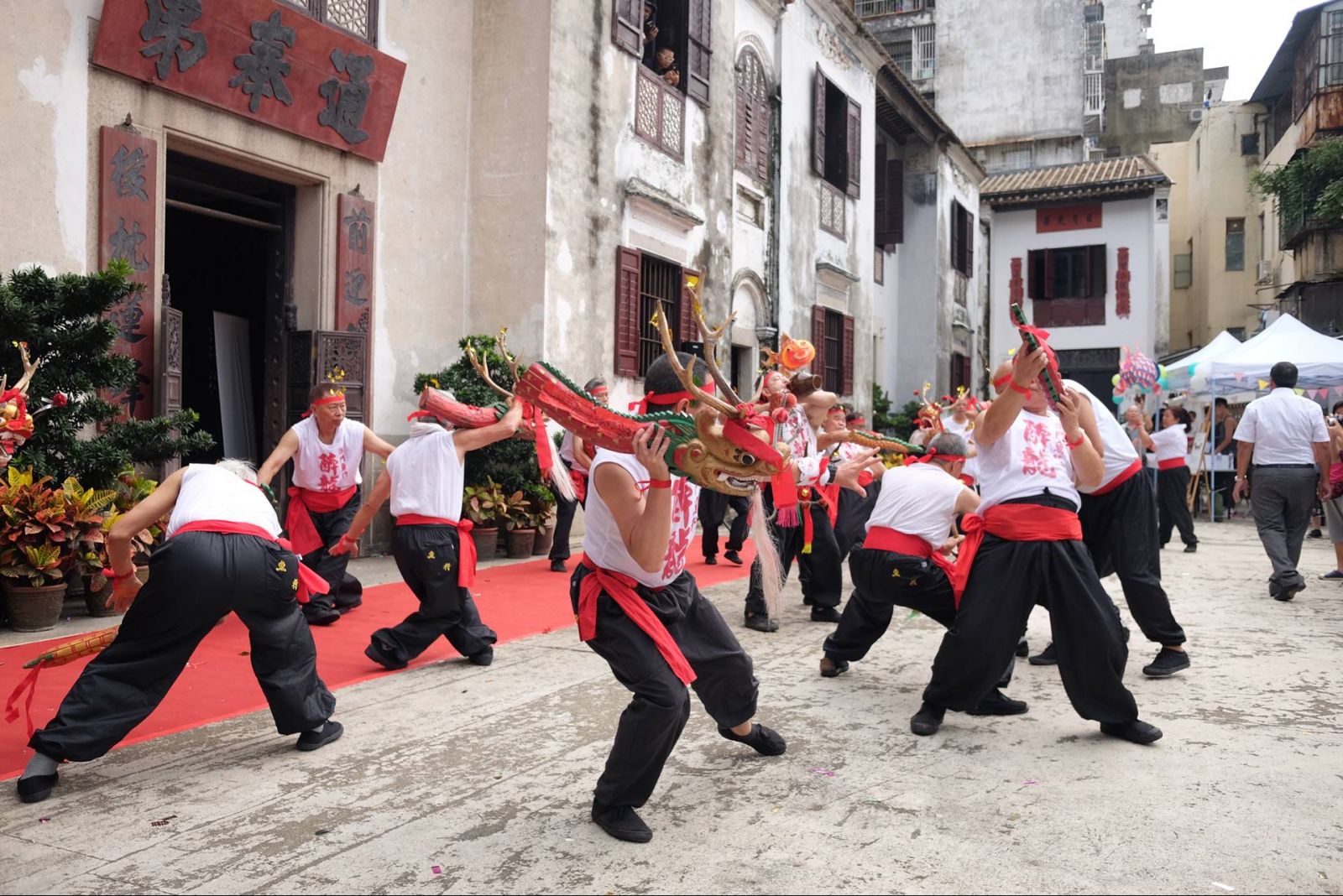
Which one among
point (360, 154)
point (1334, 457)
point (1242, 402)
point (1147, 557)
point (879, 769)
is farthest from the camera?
point (1242, 402)

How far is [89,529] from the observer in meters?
6.58

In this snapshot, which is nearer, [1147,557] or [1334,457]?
[1147,557]

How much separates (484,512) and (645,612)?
685 cm

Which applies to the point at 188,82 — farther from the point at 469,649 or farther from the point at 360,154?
the point at 469,649

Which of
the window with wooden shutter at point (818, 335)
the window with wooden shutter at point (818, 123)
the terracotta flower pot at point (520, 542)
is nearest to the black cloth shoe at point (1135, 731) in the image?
the terracotta flower pot at point (520, 542)

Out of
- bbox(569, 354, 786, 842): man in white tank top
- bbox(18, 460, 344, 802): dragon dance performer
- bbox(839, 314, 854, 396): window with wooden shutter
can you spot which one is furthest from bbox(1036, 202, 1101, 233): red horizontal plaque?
bbox(18, 460, 344, 802): dragon dance performer

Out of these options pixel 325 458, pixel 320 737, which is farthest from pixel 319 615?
pixel 320 737

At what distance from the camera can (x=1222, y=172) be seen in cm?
2994

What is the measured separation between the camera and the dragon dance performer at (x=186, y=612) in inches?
147

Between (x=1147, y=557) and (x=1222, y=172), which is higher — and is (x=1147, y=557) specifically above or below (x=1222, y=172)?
below

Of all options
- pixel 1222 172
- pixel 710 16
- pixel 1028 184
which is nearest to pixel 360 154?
pixel 710 16

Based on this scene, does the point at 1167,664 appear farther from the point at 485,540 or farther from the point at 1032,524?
the point at 485,540

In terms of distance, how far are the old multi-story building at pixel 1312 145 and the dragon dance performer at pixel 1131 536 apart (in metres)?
19.6

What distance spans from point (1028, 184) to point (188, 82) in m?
25.0
